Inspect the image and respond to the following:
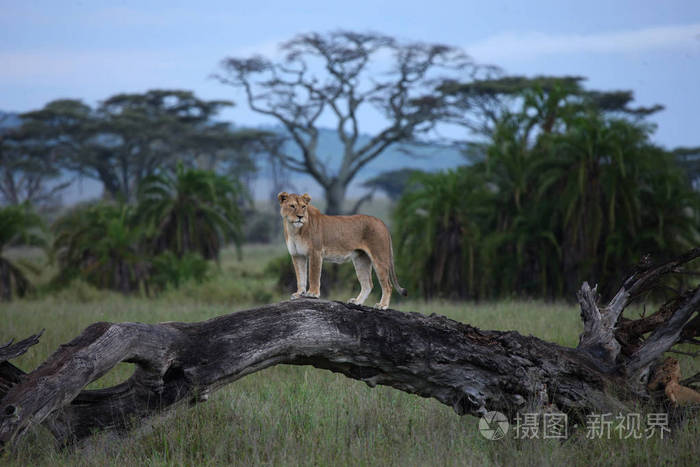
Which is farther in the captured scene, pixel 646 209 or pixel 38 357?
pixel 646 209

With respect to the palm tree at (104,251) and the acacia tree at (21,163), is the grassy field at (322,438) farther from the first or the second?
the acacia tree at (21,163)

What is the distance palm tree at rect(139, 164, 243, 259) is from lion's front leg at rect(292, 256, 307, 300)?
1223cm

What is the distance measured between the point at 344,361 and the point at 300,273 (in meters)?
0.68

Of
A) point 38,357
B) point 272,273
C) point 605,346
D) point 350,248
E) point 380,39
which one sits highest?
point 380,39

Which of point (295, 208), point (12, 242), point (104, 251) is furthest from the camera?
point (12, 242)

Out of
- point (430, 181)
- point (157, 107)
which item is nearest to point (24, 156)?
point (157, 107)

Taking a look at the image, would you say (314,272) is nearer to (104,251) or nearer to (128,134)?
(104,251)

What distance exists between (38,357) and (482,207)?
899cm

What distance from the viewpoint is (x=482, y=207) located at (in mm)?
14188

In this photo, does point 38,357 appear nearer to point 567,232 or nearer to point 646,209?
point 567,232

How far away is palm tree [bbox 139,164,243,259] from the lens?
16.9 meters

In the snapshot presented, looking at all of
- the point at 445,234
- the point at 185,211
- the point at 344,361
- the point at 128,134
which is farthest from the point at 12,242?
the point at 128,134

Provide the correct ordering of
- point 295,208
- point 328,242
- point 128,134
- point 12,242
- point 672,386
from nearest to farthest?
1. point 295,208
2. point 328,242
3. point 672,386
4. point 12,242
5. point 128,134

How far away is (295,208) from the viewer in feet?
14.7
